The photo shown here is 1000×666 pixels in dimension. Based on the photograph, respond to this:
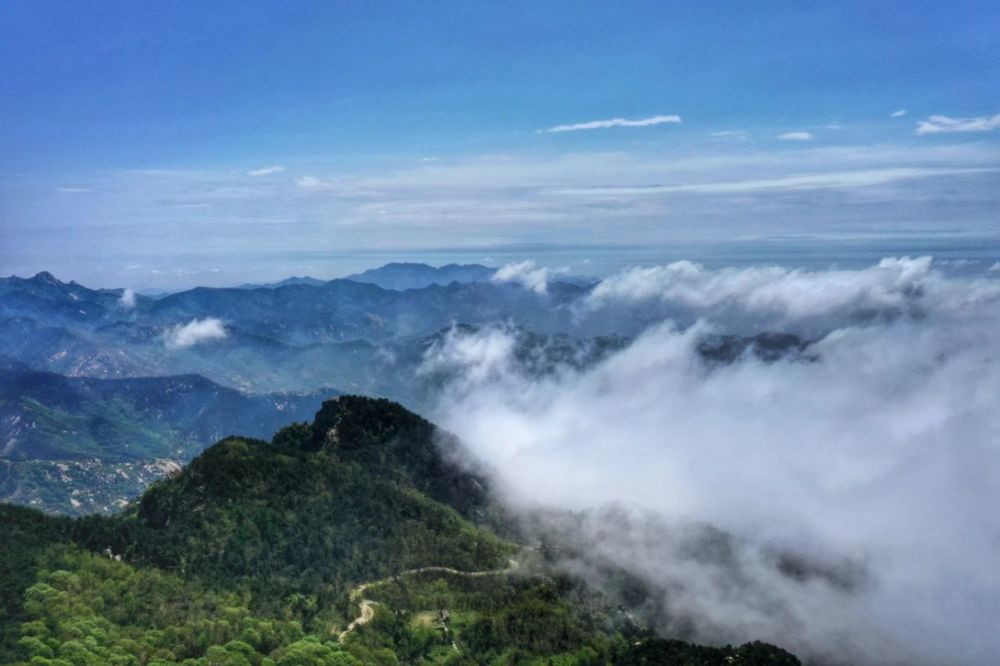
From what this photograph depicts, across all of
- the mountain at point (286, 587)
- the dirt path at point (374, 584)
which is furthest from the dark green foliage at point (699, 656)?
the dirt path at point (374, 584)

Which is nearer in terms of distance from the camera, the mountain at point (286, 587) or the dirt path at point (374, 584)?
the mountain at point (286, 587)

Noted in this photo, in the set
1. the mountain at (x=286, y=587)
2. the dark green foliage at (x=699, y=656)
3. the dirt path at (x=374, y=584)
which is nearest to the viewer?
the mountain at (x=286, y=587)

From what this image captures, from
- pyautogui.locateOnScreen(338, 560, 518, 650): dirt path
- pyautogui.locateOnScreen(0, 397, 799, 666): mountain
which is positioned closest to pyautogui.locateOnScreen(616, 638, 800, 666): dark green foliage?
pyautogui.locateOnScreen(0, 397, 799, 666): mountain

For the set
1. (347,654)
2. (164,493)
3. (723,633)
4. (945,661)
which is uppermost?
(164,493)

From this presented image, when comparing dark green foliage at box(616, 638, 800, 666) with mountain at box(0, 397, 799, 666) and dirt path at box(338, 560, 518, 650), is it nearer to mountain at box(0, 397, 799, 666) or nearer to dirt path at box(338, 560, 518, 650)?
mountain at box(0, 397, 799, 666)

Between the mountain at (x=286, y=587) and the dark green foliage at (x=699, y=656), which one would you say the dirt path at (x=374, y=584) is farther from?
the dark green foliage at (x=699, y=656)

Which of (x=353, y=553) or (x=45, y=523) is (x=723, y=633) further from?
(x=45, y=523)

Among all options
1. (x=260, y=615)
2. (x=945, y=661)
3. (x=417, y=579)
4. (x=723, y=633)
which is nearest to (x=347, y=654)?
(x=260, y=615)
